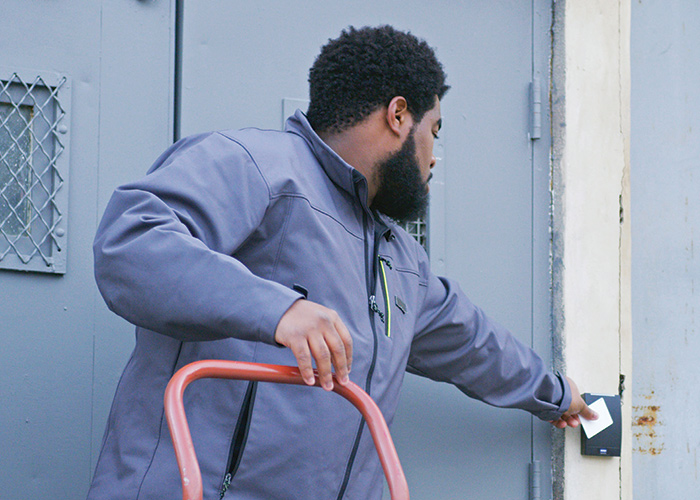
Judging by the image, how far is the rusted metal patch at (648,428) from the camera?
2871 millimetres

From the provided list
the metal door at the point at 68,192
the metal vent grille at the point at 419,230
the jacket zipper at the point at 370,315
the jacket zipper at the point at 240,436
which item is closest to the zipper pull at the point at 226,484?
the jacket zipper at the point at 240,436

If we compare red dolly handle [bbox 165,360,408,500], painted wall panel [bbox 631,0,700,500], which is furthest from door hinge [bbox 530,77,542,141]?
red dolly handle [bbox 165,360,408,500]

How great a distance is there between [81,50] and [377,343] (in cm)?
114

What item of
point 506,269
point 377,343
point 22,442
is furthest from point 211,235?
point 506,269

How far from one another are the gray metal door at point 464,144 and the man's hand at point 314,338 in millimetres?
1148

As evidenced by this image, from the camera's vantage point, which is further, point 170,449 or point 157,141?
point 157,141

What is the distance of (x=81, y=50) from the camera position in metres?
2.24

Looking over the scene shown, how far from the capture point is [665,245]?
2986 millimetres

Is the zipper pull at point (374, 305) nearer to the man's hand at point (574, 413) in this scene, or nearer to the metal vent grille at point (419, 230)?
the metal vent grille at point (419, 230)

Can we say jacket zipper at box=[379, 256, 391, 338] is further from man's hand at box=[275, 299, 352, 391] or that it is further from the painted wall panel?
the painted wall panel

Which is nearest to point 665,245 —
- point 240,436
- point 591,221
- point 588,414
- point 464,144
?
point 591,221

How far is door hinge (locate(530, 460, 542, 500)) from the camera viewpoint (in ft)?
8.53

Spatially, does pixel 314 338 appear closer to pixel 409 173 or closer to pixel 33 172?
pixel 409 173

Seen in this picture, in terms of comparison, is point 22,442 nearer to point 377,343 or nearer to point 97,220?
point 97,220
